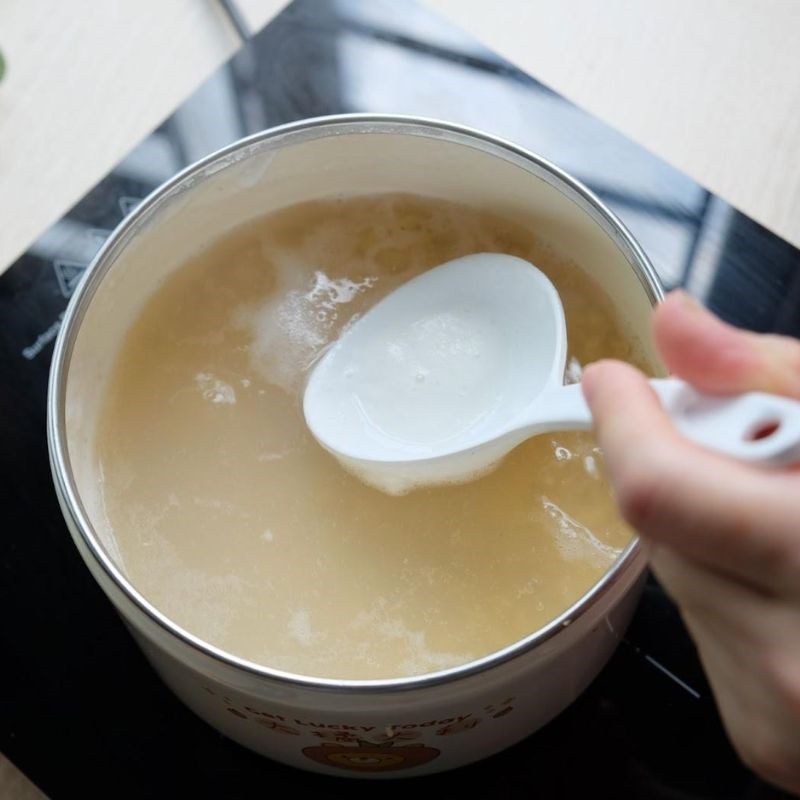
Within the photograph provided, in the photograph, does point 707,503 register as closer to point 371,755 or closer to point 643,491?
point 643,491

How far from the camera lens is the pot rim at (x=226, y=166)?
45 cm

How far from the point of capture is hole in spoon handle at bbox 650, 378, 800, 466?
34 cm

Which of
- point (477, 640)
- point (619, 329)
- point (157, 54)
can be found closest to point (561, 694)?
point (477, 640)

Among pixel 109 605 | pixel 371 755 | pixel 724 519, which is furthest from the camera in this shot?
pixel 109 605

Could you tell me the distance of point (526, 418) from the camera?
513 millimetres

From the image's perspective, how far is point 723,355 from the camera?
1.22 feet

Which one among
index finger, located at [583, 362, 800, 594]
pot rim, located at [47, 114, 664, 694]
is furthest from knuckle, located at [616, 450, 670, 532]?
pot rim, located at [47, 114, 664, 694]

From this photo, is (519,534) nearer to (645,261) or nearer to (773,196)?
(645,261)

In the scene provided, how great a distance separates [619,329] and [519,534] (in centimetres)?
14

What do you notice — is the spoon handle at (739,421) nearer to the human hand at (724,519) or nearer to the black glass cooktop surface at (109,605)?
the human hand at (724,519)

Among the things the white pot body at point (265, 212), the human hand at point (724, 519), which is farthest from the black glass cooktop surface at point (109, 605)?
the human hand at point (724, 519)

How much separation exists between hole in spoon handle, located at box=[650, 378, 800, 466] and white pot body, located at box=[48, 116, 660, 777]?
0.11 meters

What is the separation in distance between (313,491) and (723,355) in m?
0.28

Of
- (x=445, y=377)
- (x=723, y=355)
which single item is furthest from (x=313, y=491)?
(x=723, y=355)
